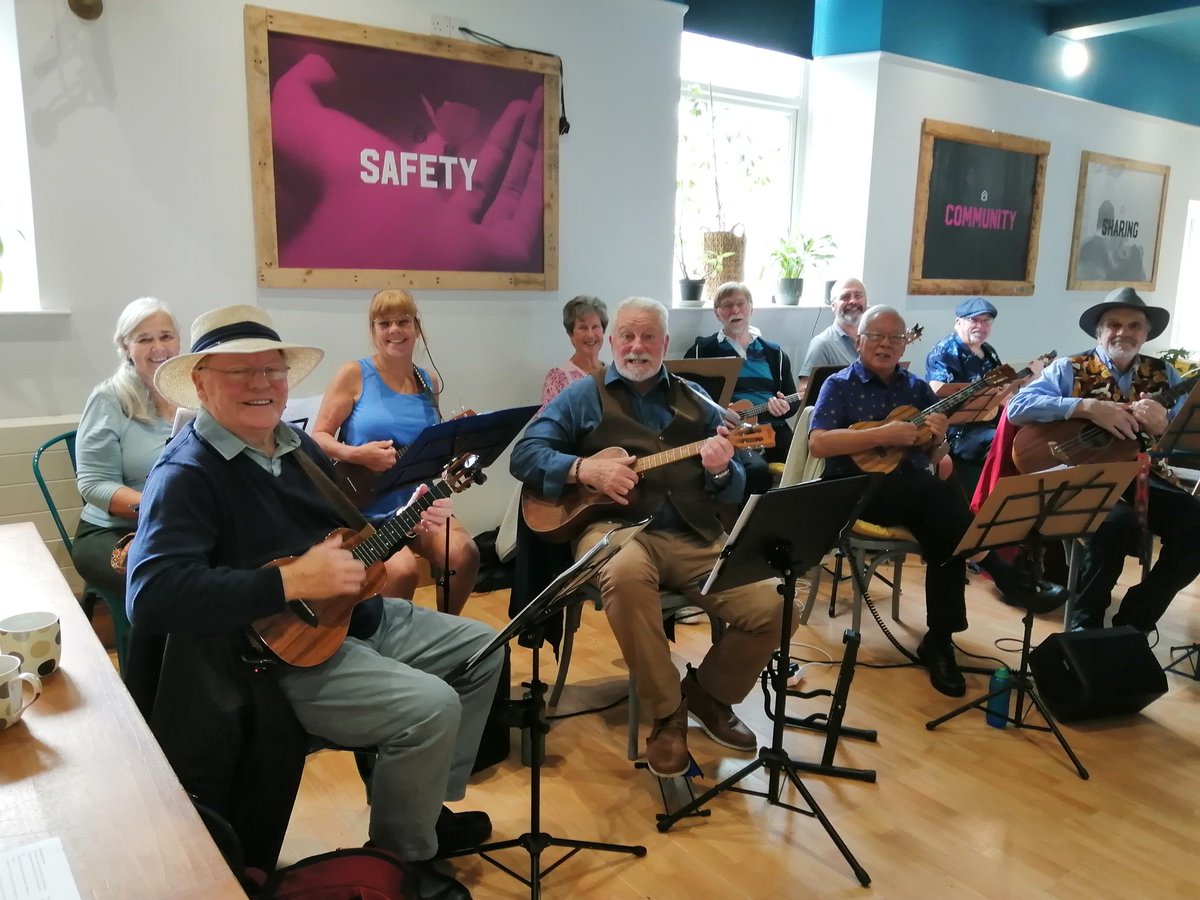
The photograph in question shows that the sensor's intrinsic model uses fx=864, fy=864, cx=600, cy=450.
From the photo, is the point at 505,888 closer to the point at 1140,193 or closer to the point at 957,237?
the point at 957,237

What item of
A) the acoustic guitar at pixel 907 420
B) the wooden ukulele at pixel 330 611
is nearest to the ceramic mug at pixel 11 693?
→ the wooden ukulele at pixel 330 611

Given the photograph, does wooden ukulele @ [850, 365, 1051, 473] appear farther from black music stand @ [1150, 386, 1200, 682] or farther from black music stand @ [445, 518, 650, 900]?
black music stand @ [445, 518, 650, 900]

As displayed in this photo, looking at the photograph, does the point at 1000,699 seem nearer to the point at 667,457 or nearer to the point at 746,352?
the point at 667,457

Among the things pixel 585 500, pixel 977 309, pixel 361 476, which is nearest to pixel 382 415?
pixel 361 476

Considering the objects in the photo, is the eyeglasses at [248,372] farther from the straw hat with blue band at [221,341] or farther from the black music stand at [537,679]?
the black music stand at [537,679]

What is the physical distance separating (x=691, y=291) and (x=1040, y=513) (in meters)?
2.44

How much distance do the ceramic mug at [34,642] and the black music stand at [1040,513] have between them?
2173 millimetres

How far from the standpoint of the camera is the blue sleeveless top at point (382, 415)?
2971mm

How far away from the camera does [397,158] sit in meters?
3.62

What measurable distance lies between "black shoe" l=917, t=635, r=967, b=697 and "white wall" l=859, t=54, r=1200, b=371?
112 inches

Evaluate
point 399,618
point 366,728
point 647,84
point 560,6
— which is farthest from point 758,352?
point 366,728

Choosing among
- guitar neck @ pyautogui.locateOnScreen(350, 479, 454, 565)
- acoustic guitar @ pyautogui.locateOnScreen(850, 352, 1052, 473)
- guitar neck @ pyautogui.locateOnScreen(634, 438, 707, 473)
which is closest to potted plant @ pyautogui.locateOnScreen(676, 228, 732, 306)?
acoustic guitar @ pyautogui.locateOnScreen(850, 352, 1052, 473)

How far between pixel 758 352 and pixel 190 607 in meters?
3.37

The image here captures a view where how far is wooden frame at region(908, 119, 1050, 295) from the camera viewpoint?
18.1ft
